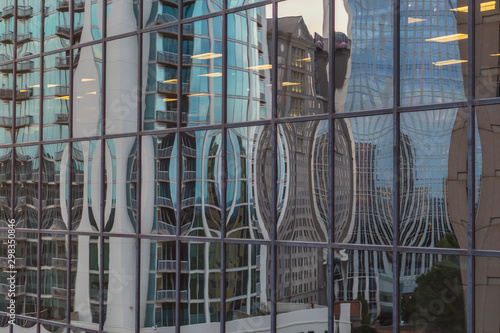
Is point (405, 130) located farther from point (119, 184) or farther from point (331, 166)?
point (119, 184)

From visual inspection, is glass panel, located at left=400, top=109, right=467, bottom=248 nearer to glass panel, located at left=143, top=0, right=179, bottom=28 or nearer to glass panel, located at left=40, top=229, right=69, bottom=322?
glass panel, located at left=143, top=0, right=179, bottom=28

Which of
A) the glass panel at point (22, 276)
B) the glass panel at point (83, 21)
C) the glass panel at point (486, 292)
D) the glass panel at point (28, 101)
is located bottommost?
the glass panel at point (22, 276)

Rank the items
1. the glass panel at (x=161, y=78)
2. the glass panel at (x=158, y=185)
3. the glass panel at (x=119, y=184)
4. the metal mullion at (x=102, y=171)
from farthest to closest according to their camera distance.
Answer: the metal mullion at (x=102, y=171) < the glass panel at (x=119, y=184) < the glass panel at (x=161, y=78) < the glass panel at (x=158, y=185)

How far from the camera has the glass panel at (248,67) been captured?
10125 mm

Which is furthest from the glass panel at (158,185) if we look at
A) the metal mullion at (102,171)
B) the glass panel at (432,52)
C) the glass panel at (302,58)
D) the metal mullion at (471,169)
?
the metal mullion at (471,169)

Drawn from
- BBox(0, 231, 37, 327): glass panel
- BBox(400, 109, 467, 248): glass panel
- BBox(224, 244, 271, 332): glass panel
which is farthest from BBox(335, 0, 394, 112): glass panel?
BBox(0, 231, 37, 327): glass panel

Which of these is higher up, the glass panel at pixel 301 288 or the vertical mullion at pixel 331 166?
the vertical mullion at pixel 331 166

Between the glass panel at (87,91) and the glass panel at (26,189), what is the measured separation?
1.59 m

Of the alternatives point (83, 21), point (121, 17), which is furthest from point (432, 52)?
point (83, 21)

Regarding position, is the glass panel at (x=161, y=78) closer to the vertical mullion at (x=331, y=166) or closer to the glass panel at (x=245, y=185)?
the glass panel at (x=245, y=185)

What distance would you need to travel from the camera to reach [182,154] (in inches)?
435

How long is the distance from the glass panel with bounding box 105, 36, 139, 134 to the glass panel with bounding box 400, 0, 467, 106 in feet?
17.5

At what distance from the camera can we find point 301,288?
9523mm

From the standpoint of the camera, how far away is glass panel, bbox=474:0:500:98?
8031 mm
